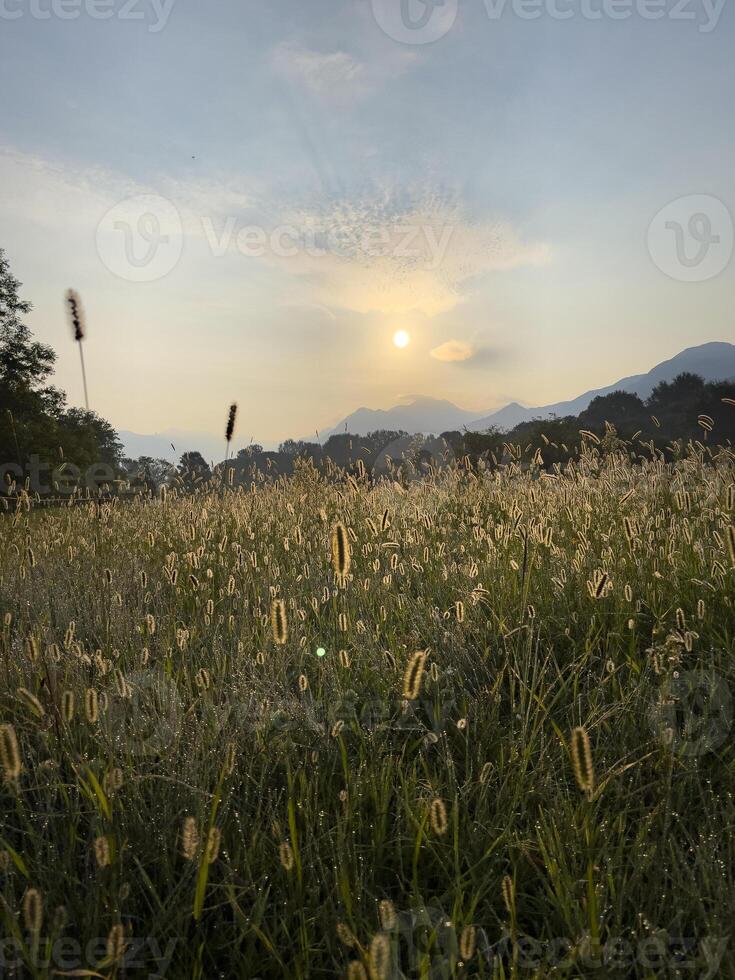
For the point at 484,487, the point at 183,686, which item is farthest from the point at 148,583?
the point at 484,487

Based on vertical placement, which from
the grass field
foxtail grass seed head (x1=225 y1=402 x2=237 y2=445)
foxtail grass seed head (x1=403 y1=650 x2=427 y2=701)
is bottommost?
the grass field

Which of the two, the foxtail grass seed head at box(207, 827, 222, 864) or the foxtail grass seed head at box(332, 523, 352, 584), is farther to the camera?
the foxtail grass seed head at box(332, 523, 352, 584)

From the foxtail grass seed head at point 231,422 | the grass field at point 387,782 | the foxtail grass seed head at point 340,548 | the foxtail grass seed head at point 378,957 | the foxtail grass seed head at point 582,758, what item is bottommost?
the grass field at point 387,782

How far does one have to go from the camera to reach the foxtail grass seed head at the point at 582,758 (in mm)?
907

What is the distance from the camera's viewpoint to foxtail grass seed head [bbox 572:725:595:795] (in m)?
0.91

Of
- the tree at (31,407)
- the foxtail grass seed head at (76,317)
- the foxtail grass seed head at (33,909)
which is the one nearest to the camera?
the foxtail grass seed head at (33,909)

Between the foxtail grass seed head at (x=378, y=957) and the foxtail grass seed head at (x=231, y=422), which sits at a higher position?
the foxtail grass seed head at (x=231, y=422)

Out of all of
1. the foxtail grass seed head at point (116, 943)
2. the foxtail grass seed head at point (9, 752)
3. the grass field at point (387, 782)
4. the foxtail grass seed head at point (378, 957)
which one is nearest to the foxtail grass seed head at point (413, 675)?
the grass field at point (387, 782)

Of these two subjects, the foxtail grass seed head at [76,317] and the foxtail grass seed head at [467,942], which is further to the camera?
the foxtail grass seed head at [76,317]

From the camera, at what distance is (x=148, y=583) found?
12.3 ft

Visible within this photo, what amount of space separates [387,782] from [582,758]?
69 cm

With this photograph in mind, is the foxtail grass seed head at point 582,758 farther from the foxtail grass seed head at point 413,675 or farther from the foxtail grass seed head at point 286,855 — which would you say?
the foxtail grass seed head at point 286,855

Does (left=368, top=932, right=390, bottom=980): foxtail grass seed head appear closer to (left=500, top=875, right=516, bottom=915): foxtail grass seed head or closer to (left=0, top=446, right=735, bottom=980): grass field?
(left=0, top=446, right=735, bottom=980): grass field

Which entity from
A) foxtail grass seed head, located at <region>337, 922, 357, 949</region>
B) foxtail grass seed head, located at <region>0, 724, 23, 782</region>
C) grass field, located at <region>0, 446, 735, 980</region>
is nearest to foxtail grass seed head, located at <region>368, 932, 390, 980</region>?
grass field, located at <region>0, 446, 735, 980</region>
